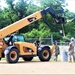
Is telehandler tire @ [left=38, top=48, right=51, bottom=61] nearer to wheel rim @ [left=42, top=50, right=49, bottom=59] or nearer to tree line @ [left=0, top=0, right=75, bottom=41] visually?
wheel rim @ [left=42, top=50, right=49, bottom=59]

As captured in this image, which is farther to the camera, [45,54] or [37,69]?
[45,54]

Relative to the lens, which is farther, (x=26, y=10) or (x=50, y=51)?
(x=26, y=10)

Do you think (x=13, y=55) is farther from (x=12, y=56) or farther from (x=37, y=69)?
(x=37, y=69)

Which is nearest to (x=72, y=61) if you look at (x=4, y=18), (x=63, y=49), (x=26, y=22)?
(x=63, y=49)

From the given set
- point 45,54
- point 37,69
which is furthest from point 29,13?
point 37,69

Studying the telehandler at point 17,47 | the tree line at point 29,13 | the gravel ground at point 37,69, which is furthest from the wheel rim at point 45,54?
the tree line at point 29,13

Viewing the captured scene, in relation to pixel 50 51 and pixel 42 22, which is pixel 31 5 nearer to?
pixel 42 22

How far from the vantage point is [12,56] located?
70.1ft

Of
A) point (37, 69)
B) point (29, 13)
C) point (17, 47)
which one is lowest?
point (37, 69)

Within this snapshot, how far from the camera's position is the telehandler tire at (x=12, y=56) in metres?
20.9

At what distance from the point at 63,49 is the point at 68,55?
186cm

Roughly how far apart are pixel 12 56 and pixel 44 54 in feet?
11.0

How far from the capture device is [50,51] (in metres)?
24.2

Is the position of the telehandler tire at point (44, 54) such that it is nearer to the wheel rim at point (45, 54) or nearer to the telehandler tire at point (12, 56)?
the wheel rim at point (45, 54)
